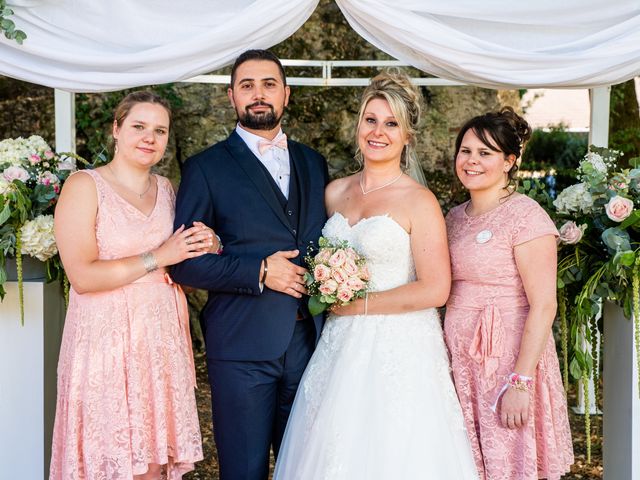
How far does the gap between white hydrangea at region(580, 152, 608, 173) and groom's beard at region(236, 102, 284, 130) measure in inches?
61.2

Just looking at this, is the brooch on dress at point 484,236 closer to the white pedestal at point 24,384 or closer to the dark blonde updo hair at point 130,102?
the dark blonde updo hair at point 130,102

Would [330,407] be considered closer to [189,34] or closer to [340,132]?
[189,34]

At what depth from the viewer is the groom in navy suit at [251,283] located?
3.04 meters

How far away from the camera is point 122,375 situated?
9.82 feet

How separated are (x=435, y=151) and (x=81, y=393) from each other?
4.86 metres

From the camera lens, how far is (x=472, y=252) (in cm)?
305

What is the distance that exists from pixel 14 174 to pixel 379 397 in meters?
1.97

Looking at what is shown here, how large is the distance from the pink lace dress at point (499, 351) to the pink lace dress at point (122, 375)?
1165 mm

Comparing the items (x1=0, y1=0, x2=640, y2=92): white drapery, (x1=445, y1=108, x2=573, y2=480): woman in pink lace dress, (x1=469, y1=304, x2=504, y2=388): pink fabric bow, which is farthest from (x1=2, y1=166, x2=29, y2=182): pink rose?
(x1=469, y1=304, x2=504, y2=388): pink fabric bow

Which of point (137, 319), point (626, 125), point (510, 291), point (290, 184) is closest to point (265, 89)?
point (290, 184)

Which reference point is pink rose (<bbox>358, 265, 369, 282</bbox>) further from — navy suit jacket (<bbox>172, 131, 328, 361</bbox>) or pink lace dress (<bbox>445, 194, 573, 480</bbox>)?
pink lace dress (<bbox>445, 194, 573, 480</bbox>)

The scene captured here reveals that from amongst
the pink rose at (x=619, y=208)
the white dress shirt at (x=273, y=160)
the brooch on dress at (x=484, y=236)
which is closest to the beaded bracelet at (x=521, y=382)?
the brooch on dress at (x=484, y=236)

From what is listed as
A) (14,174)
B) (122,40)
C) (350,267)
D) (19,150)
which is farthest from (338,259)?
(19,150)

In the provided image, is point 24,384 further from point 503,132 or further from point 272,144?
point 503,132
